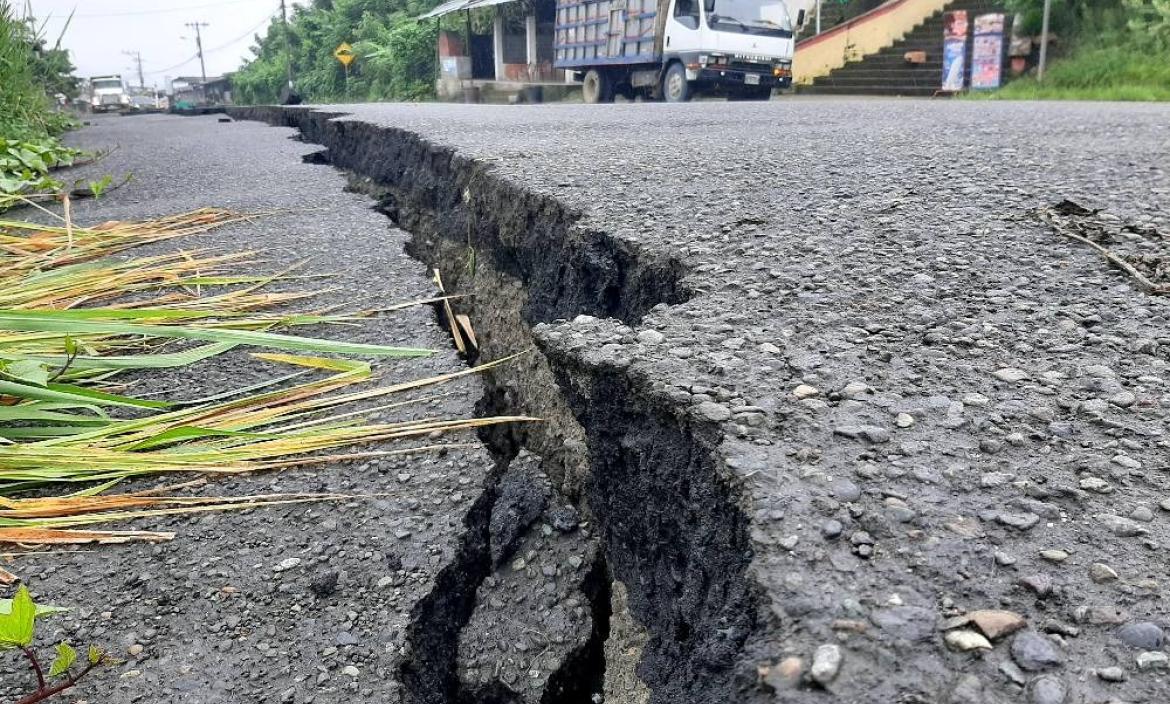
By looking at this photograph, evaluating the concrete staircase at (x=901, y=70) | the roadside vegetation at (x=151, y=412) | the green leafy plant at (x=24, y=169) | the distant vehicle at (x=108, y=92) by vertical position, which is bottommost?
the roadside vegetation at (x=151, y=412)

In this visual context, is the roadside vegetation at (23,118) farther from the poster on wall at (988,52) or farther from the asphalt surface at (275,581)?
the poster on wall at (988,52)

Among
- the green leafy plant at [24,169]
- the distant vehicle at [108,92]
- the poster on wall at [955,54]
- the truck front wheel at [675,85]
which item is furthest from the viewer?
the distant vehicle at [108,92]

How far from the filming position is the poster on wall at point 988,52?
12.7 m

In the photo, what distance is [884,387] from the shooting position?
1.04 metres

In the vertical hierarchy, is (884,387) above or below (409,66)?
below

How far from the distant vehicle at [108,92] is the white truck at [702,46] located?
2771 centimetres

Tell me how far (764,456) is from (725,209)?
3.69 ft

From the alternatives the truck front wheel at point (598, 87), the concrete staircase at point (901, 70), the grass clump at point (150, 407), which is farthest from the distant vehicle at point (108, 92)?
the grass clump at point (150, 407)

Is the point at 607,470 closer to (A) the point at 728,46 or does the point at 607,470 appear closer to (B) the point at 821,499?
(B) the point at 821,499

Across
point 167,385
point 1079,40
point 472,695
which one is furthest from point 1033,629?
point 1079,40

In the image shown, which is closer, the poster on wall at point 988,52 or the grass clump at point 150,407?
the grass clump at point 150,407

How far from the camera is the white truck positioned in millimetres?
12766

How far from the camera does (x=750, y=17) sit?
42.9 feet

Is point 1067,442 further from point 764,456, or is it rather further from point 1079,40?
point 1079,40
